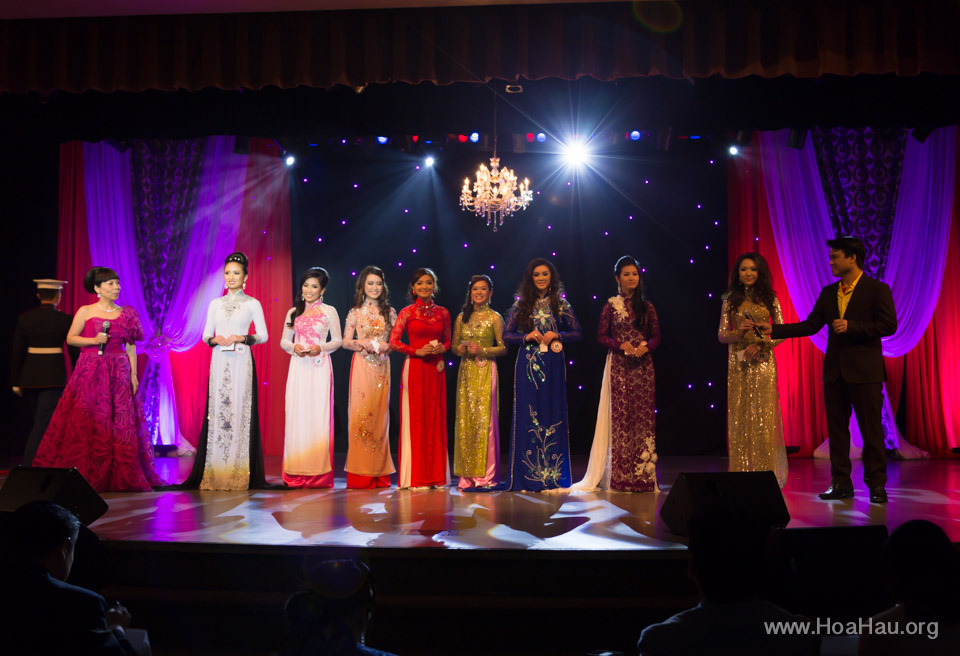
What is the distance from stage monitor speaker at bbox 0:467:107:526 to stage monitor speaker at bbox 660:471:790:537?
2.54 meters

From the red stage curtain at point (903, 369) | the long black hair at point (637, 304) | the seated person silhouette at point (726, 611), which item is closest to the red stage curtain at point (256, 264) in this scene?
the long black hair at point (637, 304)

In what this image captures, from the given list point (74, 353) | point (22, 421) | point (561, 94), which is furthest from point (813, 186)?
point (22, 421)

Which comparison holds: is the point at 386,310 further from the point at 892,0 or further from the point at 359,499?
the point at 892,0

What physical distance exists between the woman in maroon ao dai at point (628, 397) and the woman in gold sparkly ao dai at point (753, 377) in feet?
1.81

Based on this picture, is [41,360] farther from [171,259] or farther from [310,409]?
[171,259]

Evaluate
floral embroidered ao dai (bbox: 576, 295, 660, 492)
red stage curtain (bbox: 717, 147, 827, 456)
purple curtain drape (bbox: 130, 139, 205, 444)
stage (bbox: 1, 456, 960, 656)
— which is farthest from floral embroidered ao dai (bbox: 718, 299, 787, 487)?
→ purple curtain drape (bbox: 130, 139, 205, 444)

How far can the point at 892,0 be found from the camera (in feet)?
13.9

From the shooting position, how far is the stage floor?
3.66m

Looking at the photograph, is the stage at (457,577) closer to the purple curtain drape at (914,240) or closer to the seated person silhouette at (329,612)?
the seated person silhouette at (329,612)

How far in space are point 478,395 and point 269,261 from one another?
359 centimetres

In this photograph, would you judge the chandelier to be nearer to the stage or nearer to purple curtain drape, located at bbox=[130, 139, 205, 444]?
purple curtain drape, located at bbox=[130, 139, 205, 444]

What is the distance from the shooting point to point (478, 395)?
5.58 m

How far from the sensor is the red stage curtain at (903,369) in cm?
732

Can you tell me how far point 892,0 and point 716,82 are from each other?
1.57m
